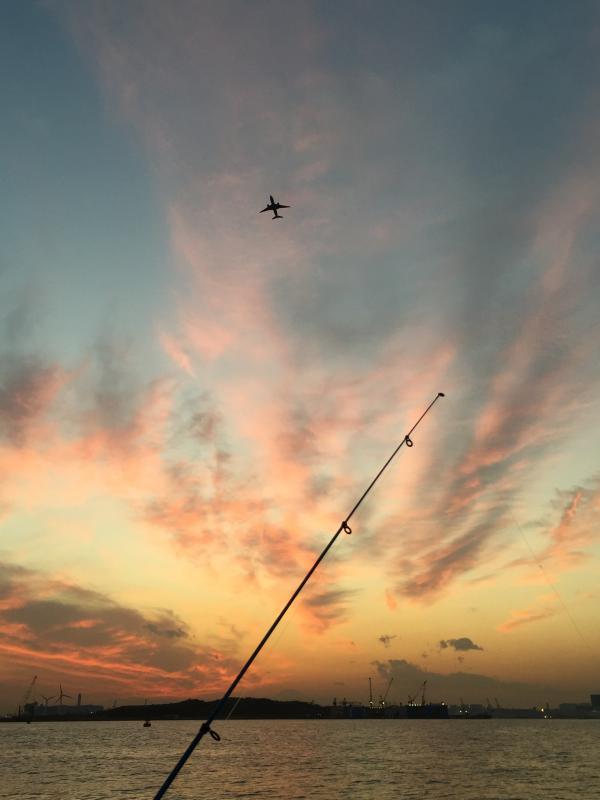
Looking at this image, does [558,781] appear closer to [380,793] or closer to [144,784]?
[380,793]

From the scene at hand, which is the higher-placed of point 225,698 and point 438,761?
point 438,761

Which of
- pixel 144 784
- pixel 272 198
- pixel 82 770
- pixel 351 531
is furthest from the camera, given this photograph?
pixel 82 770

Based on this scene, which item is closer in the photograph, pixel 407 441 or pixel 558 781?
pixel 407 441

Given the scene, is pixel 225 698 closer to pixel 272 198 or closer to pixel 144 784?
pixel 272 198

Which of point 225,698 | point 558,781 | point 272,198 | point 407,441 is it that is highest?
point 272,198

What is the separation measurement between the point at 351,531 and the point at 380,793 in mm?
57707

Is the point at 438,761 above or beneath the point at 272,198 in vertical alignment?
A: beneath

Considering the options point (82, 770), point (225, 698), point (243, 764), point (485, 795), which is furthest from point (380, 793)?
point (225, 698)

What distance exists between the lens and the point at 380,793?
63812 millimetres

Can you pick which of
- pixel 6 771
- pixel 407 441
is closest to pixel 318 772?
pixel 6 771

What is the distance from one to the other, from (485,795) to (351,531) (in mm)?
59482

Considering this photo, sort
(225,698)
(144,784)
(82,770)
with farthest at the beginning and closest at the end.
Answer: (82,770) < (144,784) < (225,698)

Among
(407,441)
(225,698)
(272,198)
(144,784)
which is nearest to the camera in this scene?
(225,698)

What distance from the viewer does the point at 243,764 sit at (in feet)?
331
